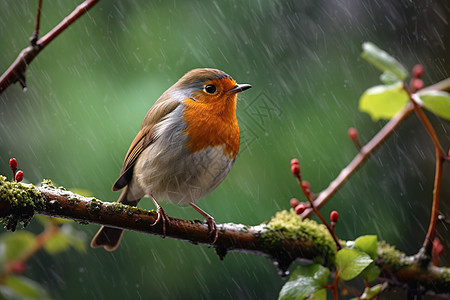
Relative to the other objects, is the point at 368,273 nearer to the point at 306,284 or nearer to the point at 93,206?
the point at 306,284

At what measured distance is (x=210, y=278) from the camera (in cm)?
331

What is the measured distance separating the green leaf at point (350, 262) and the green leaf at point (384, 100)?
1.40 ft

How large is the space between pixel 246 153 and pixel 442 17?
1.74 meters

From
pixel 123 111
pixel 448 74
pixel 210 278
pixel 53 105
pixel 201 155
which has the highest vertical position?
pixel 53 105

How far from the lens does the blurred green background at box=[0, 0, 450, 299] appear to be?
3.00 meters

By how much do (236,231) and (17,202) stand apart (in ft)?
2.43

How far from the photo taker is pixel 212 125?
6.51 feet

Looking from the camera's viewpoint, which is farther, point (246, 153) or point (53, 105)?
point (53, 105)

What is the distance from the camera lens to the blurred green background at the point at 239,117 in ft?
9.84

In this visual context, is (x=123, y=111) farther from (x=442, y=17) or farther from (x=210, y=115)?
(x=442, y=17)

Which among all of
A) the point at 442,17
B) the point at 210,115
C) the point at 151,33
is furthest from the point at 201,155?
the point at 442,17

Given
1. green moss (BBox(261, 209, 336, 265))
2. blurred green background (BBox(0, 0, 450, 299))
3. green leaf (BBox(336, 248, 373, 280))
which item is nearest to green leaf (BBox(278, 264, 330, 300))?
green leaf (BBox(336, 248, 373, 280))

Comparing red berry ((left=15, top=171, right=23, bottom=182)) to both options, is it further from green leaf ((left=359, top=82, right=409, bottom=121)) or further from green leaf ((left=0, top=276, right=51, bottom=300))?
green leaf ((left=359, top=82, right=409, bottom=121))

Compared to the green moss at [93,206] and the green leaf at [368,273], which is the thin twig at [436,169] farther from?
the green moss at [93,206]
